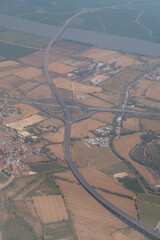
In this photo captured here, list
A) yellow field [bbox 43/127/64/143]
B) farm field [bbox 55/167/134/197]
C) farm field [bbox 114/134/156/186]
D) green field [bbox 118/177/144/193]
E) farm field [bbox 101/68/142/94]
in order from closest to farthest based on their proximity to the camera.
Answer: farm field [bbox 55/167/134/197]
green field [bbox 118/177/144/193]
farm field [bbox 114/134/156/186]
yellow field [bbox 43/127/64/143]
farm field [bbox 101/68/142/94]

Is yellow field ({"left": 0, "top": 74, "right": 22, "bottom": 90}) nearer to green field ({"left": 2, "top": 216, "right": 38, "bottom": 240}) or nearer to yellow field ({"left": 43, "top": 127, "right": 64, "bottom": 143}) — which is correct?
yellow field ({"left": 43, "top": 127, "right": 64, "bottom": 143})

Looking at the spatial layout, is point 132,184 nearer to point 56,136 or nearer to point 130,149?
point 130,149

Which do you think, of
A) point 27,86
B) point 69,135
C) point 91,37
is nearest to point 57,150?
point 69,135

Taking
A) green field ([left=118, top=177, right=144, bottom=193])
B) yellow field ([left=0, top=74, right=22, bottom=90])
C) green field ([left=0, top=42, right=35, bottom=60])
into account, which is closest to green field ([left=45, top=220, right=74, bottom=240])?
green field ([left=118, top=177, right=144, bottom=193])

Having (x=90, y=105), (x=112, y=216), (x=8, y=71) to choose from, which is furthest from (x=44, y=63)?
(x=112, y=216)

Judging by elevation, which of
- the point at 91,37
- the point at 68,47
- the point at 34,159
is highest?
the point at 91,37

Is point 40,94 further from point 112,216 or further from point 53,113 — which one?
point 112,216
